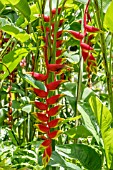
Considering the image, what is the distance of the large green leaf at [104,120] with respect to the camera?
35.4 inches

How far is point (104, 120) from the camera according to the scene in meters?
0.91

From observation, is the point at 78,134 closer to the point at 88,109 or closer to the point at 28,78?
the point at 88,109

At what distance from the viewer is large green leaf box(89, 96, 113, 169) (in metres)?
0.90

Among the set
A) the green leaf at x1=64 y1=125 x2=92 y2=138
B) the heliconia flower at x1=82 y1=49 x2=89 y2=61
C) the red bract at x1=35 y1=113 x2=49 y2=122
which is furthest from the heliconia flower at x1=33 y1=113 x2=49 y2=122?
the green leaf at x1=64 y1=125 x2=92 y2=138

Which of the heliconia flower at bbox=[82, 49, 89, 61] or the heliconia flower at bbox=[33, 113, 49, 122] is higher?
the heliconia flower at bbox=[82, 49, 89, 61]

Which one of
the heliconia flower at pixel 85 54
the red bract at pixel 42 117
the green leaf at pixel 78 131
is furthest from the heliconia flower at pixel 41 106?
the green leaf at pixel 78 131

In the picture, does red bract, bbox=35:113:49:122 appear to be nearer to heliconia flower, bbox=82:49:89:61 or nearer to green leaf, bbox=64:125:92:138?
heliconia flower, bbox=82:49:89:61

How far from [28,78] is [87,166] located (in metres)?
0.24

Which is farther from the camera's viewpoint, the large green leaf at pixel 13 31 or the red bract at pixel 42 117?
the large green leaf at pixel 13 31

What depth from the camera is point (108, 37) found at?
115cm

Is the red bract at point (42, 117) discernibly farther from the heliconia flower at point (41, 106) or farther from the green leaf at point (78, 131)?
the green leaf at point (78, 131)

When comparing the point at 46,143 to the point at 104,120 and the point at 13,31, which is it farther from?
the point at 13,31

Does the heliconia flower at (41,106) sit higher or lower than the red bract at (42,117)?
higher

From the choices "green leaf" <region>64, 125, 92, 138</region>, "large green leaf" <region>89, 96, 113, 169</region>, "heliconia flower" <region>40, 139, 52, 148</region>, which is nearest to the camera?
"heliconia flower" <region>40, 139, 52, 148</region>
